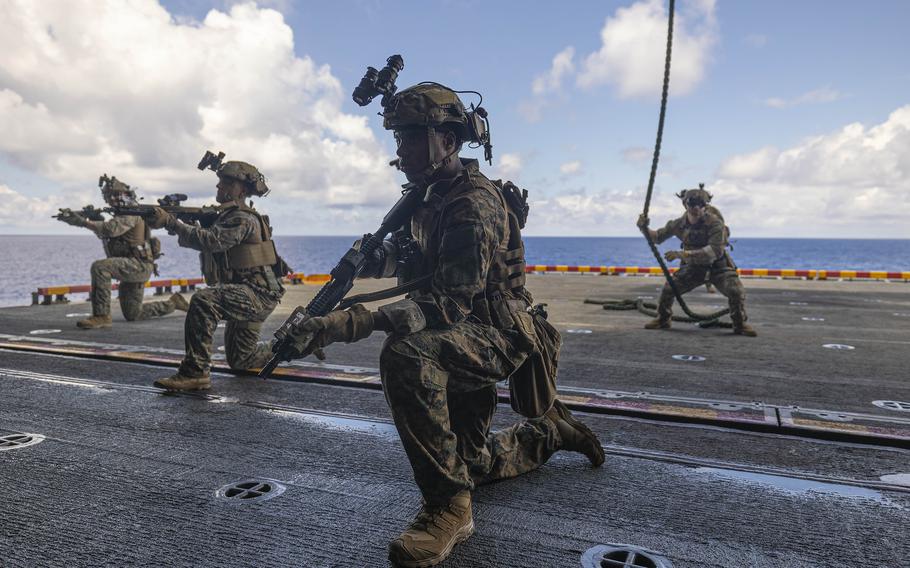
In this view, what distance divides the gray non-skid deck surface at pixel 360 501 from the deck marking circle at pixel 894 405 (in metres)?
1.26

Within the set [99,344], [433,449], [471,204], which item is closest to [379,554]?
[433,449]

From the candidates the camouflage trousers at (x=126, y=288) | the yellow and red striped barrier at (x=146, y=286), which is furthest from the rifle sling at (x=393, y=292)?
the yellow and red striped barrier at (x=146, y=286)

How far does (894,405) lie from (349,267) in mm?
4622

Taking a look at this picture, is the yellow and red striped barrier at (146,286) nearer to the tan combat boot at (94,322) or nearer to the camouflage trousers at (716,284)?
the tan combat boot at (94,322)

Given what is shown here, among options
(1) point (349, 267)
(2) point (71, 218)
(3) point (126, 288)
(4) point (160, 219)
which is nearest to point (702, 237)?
→ (4) point (160, 219)

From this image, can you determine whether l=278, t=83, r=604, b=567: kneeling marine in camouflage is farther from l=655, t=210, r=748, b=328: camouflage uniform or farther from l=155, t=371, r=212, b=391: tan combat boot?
l=655, t=210, r=748, b=328: camouflage uniform

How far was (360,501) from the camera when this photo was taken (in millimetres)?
2908

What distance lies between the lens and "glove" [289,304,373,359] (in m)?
2.47

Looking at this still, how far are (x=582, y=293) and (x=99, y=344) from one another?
11930mm

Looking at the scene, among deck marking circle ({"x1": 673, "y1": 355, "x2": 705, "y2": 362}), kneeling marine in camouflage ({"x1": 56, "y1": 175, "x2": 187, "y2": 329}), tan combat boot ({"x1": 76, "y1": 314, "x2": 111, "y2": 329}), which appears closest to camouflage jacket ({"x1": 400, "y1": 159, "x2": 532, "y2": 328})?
deck marking circle ({"x1": 673, "y1": 355, "x2": 705, "y2": 362})

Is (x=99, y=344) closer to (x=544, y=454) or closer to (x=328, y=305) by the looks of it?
(x=328, y=305)

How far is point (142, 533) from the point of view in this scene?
100 inches

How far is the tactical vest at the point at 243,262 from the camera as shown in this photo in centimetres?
602

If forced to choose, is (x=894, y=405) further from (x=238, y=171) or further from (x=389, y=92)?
(x=238, y=171)
